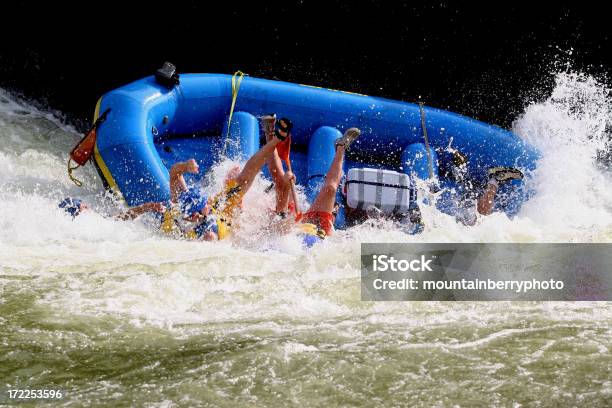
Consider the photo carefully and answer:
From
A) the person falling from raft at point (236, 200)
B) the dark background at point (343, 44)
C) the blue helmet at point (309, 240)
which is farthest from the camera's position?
the dark background at point (343, 44)

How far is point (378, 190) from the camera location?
5531mm

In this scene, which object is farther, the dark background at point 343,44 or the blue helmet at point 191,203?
the dark background at point 343,44

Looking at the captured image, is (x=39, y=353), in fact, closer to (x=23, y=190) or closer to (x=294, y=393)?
(x=294, y=393)

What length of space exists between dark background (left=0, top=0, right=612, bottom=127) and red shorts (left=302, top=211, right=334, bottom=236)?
8.91 feet

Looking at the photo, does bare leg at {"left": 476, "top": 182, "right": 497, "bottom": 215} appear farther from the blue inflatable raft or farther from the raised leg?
the raised leg

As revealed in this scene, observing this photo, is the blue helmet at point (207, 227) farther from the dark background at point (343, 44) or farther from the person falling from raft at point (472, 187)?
the dark background at point (343, 44)

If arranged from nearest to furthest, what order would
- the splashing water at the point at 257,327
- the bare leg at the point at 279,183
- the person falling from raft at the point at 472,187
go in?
the splashing water at the point at 257,327 < the bare leg at the point at 279,183 < the person falling from raft at the point at 472,187

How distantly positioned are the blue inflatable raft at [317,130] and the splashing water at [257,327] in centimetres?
87

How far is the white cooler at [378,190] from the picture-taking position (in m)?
5.53

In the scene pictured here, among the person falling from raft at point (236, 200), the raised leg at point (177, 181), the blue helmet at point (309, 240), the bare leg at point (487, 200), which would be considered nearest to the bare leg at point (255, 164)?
the person falling from raft at point (236, 200)

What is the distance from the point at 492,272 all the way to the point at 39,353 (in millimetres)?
2322

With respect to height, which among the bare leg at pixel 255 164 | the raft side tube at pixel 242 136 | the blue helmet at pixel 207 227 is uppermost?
the raft side tube at pixel 242 136

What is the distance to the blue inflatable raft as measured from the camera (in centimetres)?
629

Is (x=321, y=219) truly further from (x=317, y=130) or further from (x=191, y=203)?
(x=317, y=130)
